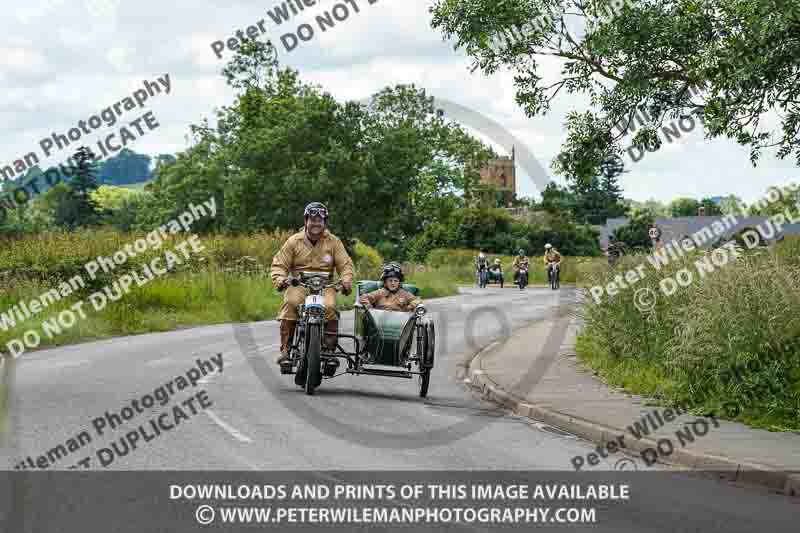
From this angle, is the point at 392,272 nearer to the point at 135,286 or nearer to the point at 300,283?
the point at 300,283

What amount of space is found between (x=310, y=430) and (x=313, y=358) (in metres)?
2.62

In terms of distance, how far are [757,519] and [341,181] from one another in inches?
2161

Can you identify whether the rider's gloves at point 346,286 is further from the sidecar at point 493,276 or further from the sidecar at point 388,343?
Result: the sidecar at point 493,276

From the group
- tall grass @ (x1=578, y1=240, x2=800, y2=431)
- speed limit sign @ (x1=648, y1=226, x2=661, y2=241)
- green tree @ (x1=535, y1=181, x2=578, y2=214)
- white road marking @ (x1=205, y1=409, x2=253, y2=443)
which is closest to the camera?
white road marking @ (x1=205, y1=409, x2=253, y2=443)

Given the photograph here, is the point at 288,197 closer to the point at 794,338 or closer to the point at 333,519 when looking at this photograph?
the point at 794,338

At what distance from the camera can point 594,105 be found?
59.9 feet

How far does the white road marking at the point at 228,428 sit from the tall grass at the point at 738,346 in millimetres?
5112

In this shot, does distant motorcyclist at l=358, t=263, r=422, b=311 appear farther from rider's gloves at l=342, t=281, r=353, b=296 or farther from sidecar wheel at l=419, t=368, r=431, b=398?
sidecar wheel at l=419, t=368, r=431, b=398

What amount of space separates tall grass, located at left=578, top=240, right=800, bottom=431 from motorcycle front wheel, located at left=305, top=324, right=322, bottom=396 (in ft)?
13.6

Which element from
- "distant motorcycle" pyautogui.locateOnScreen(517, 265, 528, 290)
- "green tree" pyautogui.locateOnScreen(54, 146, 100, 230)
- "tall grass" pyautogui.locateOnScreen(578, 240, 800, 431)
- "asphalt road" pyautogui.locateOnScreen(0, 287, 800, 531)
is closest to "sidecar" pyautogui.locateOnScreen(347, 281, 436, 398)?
"asphalt road" pyautogui.locateOnScreen(0, 287, 800, 531)

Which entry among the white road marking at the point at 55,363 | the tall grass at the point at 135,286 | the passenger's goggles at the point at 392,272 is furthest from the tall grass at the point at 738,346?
the tall grass at the point at 135,286

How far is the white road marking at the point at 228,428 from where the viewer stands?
1047cm

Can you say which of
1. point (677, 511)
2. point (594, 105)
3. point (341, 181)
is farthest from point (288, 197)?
point (677, 511)

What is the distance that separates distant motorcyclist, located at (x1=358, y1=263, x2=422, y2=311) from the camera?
14.3 meters
